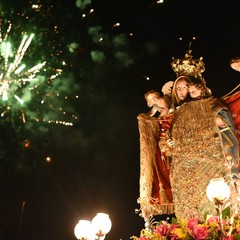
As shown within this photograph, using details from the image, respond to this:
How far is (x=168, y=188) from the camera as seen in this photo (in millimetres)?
7945

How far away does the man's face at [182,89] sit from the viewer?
778 centimetres

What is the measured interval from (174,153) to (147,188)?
814 millimetres

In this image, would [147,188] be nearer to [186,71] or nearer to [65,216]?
[186,71]

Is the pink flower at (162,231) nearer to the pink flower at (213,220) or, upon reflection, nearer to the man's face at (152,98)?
the pink flower at (213,220)

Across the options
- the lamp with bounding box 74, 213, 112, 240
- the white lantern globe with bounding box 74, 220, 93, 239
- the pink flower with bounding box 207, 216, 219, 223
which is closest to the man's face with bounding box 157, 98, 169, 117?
the lamp with bounding box 74, 213, 112, 240

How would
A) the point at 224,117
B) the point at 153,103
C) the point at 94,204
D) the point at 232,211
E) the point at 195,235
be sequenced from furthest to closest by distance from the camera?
1. the point at 94,204
2. the point at 153,103
3. the point at 224,117
4. the point at 232,211
5. the point at 195,235

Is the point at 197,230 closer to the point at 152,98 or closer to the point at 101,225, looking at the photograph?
the point at 101,225

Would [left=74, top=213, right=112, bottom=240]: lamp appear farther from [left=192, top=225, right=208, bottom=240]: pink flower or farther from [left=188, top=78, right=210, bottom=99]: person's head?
[left=188, top=78, right=210, bottom=99]: person's head

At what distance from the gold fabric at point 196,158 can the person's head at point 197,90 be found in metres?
0.16

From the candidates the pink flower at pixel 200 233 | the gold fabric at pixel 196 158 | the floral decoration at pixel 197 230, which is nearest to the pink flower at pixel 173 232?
the floral decoration at pixel 197 230

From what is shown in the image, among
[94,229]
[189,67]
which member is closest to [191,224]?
[94,229]

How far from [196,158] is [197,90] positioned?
1.22 meters

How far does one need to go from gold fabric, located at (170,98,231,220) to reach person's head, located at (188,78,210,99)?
0.54 feet

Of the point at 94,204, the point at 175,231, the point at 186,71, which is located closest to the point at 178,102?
the point at 186,71
